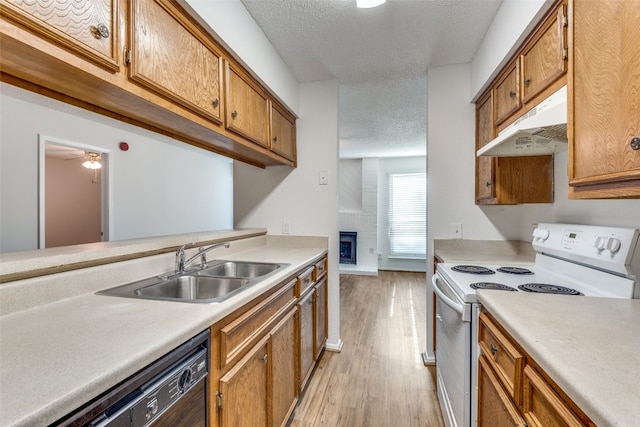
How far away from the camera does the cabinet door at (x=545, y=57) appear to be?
46.3 inches

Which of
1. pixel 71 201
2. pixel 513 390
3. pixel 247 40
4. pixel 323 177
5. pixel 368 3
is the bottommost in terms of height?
pixel 513 390

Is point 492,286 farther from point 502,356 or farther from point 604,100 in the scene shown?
point 604,100

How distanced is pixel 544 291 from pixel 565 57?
956mm

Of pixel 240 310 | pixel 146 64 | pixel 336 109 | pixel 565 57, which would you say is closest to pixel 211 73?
pixel 146 64

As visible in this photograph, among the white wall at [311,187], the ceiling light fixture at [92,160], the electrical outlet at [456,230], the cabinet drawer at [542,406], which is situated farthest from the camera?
the ceiling light fixture at [92,160]

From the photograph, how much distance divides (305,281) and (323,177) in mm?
1024

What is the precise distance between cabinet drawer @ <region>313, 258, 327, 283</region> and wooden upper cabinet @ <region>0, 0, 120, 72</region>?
1590mm

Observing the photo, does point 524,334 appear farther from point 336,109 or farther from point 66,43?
point 336,109

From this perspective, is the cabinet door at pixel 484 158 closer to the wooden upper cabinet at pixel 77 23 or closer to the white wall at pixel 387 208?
the wooden upper cabinet at pixel 77 23

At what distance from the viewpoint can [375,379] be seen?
81.4 inches

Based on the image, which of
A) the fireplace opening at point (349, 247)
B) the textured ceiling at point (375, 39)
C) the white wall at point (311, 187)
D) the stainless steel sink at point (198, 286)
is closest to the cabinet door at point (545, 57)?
the textured ceiling at point (375, 39)

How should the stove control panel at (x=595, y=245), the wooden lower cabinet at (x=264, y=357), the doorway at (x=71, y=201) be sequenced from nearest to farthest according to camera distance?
the wooden lower cabinet at (x=264, y=357), the stove control panel at (x=595, y=245), the doorway at (x=71, y=201)

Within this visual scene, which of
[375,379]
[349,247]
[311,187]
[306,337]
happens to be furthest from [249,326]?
[349,247]

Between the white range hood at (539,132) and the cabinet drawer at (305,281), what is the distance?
125 centimetres
